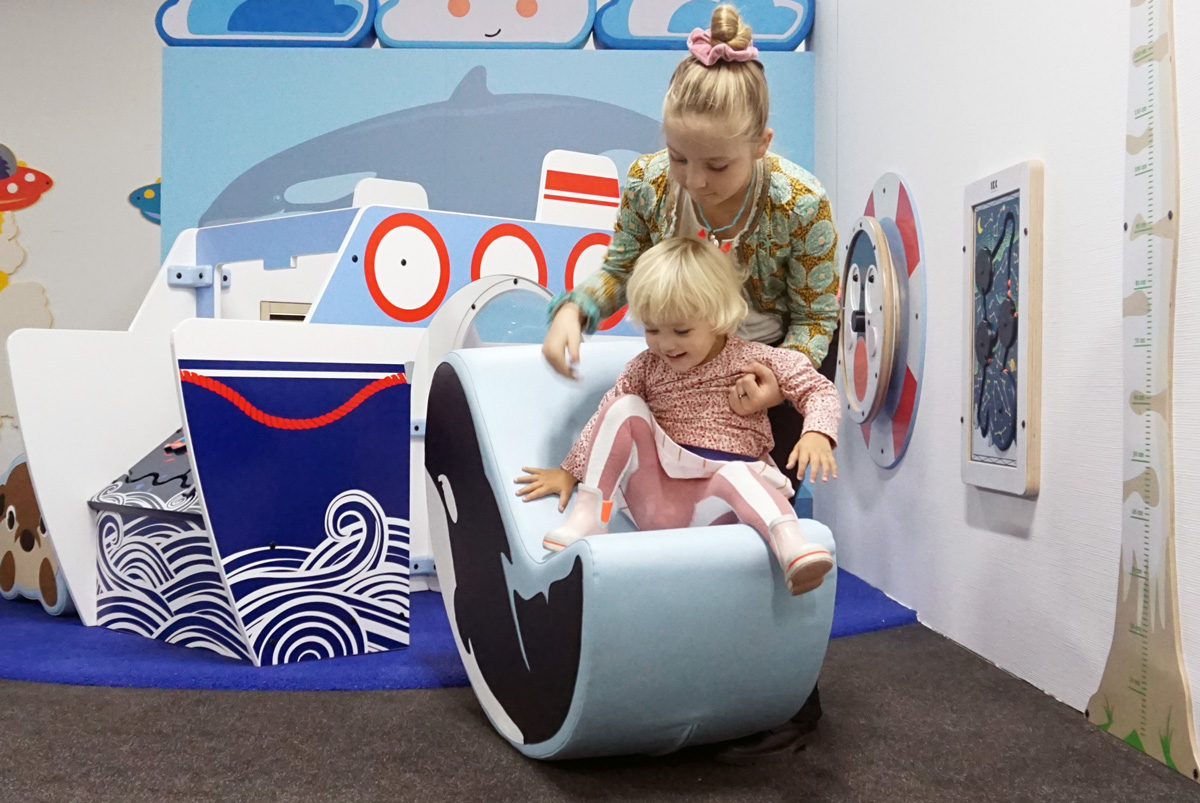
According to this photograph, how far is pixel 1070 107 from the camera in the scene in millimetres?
1614

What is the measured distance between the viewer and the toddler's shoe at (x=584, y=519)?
1319 millimetres

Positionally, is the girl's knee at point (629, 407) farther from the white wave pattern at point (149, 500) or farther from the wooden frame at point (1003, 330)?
the white wave pattern at point (149, 500)

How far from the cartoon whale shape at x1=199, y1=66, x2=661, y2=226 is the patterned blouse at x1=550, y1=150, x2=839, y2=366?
165 cm

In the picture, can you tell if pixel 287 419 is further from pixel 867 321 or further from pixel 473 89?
pixel 473 89

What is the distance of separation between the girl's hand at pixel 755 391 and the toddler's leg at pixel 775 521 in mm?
88

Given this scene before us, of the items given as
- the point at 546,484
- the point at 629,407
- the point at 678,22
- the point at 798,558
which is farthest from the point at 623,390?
the point at 678,22

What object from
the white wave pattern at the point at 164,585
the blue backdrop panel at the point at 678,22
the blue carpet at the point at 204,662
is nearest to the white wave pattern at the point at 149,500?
the white wave pattern at the point at 164,585

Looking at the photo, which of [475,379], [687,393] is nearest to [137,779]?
[475,379]

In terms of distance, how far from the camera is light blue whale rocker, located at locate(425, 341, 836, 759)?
1143 mm

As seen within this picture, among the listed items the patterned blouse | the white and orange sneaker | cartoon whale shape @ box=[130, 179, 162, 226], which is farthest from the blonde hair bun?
cartoon whale shape @ box=[130, 179, 162, 226]

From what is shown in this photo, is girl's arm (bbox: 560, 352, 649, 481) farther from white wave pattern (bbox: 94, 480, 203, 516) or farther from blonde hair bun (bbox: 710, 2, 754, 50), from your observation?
white wave pattern (bbox: 94, 480, 203, 516)

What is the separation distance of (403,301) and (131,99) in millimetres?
1573

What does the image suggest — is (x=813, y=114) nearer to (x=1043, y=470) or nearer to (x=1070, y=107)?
(x=1070, y=107)

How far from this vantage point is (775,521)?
1.20 m
